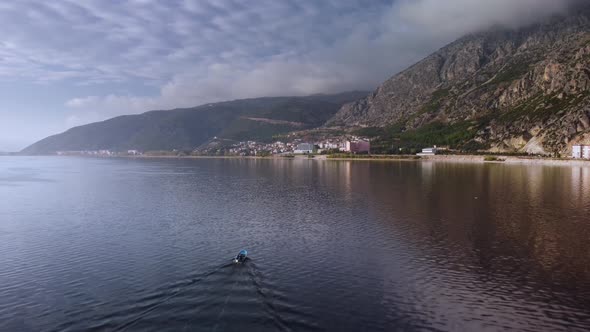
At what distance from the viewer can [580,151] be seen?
173000 mm

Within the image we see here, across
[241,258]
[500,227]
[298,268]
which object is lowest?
[500,227]

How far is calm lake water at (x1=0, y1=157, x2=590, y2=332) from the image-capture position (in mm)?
21359

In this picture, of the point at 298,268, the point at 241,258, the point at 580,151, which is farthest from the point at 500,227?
the point at 580,151

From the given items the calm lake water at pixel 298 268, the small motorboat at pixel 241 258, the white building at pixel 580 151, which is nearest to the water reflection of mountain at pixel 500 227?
the calm lake water at pixel 298 268

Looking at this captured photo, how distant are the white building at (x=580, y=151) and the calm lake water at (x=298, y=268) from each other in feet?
460

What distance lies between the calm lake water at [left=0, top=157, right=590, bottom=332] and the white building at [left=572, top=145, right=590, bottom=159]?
140m

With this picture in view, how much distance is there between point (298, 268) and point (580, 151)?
191 metres

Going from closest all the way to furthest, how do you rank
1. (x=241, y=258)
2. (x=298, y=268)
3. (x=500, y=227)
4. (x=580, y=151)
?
(x=298, y=268), (x=241, y=258), (x=500, y=227), (x=580, y=151)

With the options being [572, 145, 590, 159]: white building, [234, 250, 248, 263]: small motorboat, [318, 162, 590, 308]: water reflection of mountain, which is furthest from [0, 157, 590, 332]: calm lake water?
[572, 145, 590, 159]: white building

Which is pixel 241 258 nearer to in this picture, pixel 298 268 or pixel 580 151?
pixel 298 268

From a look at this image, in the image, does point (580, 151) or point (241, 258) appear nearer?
point (241, 258)

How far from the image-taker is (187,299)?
2362 centimetres

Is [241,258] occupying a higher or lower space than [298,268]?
higher

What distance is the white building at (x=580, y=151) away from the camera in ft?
557
